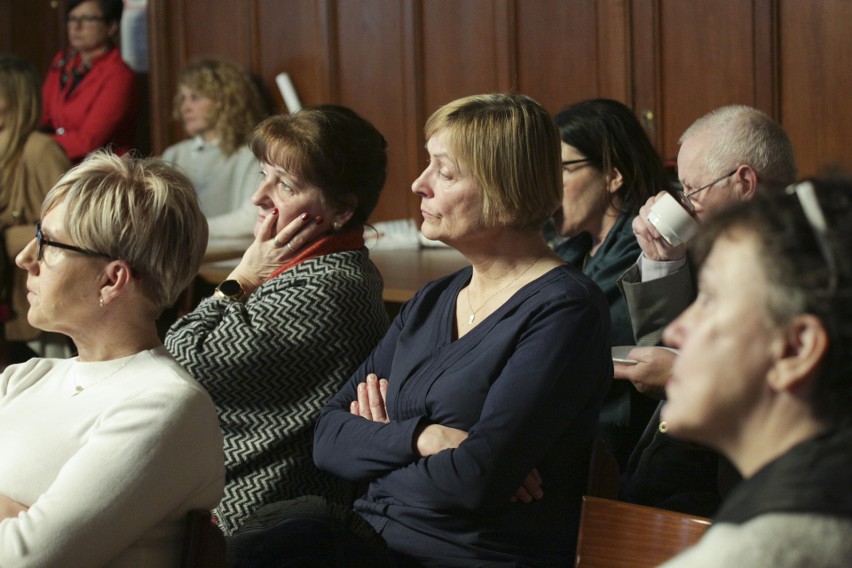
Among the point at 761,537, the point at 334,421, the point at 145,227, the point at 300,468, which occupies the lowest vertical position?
the point at 300,468

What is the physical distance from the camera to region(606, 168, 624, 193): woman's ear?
9.66 ft

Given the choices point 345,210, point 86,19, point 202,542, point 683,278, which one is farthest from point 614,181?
point 86,19

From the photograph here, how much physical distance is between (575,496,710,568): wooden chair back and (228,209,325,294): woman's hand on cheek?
43.7 inches

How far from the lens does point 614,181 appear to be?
2.95 meters

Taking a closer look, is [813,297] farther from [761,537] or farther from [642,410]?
[642,410]

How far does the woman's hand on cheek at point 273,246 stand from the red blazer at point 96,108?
3.47 m

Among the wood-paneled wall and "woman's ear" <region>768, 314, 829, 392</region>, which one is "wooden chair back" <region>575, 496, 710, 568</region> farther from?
the wood-paneled wall

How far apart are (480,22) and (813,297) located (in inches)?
164

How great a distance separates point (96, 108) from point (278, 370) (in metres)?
3.94

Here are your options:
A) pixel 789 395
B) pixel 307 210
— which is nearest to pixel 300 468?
pixel 307 210

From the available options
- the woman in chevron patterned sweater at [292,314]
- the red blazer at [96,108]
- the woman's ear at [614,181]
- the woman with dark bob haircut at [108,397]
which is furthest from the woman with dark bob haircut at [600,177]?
the red blazer at [96,108]

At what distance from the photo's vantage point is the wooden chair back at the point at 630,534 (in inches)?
58.2

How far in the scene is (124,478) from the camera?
1.60 m

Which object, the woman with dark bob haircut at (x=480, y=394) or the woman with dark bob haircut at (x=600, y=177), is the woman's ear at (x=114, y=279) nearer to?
the woman with dark bob haircut at (x=480, y=394)
